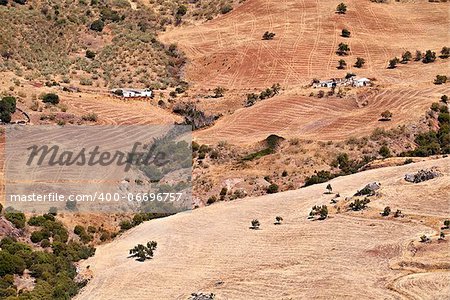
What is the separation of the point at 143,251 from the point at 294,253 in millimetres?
8183

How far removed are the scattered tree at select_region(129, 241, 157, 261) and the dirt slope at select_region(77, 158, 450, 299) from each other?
1.40ft

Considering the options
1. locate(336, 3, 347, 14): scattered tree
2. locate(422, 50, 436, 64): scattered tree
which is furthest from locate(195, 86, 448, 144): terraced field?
locate(336, 3, 347, 14): scattered tree

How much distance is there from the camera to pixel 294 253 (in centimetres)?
4331

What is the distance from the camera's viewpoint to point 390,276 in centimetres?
3862

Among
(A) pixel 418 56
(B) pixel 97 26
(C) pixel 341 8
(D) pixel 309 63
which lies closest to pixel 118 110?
(D) pixel 309 63

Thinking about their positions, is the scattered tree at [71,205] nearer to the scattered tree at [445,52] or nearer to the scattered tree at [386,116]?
the scattered tree at [386,116]

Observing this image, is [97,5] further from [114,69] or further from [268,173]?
[268,173]

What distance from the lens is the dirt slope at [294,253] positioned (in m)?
38.6

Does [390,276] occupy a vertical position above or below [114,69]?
above

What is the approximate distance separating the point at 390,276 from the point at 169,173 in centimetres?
2677

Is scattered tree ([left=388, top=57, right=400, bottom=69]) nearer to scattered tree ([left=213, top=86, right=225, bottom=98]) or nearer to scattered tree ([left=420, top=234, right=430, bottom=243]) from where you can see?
scattered tree ([left=213, top=86, right=225, bottom=98])

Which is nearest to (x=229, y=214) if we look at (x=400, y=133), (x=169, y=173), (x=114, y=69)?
(x=169, y=173)

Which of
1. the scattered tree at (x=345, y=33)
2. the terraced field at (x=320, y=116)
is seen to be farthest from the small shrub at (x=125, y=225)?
the scattered tree at (x=345, y=33)

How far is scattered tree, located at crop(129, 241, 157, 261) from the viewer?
45.9 meters
